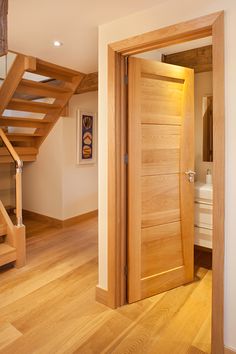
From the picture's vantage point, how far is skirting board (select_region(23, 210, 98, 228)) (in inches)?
173

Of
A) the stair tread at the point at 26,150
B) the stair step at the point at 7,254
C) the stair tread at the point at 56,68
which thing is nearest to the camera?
the stair step at the point at 7,254

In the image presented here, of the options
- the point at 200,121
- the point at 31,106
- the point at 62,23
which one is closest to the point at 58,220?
the point at 31,106

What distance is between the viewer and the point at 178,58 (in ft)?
9.62

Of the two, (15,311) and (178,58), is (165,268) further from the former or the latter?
(178,58)

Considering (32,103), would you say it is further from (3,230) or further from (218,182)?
(218,182)

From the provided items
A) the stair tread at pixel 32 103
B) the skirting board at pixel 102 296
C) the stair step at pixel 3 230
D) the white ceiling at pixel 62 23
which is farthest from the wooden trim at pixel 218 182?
the stair tread at pixel 32 103

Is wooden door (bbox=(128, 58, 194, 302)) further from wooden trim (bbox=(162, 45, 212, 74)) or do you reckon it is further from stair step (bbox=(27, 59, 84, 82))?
stair step (bbox=(27, 59, 84, 82))

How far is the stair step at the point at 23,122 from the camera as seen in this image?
3.76 meters

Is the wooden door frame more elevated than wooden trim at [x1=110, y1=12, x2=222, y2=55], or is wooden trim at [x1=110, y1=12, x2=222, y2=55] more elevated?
wooden trim at [x1=110, y1=12, x2=222, y2=55]

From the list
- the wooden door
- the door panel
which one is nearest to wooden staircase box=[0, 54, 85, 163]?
the wooden door

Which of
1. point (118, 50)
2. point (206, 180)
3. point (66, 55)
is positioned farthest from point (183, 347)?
point (66, 55)

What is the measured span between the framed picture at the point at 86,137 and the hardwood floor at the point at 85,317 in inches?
84.2

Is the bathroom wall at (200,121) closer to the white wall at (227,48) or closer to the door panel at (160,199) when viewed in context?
the door panel at (160,199)

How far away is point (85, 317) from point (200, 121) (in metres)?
2.52
